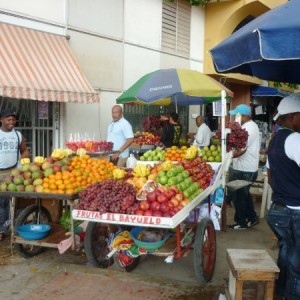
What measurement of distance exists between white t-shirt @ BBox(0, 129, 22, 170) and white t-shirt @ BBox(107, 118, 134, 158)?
2.44 meters

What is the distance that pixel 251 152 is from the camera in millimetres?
6707

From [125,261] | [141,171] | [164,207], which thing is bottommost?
[125,261]

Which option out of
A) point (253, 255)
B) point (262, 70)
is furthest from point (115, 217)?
point (262, 70)

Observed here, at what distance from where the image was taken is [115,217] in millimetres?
3984

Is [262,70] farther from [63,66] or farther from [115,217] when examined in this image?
[63,66]

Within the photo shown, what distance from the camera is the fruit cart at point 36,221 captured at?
466 centimetres

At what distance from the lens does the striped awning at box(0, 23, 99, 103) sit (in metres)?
7.09

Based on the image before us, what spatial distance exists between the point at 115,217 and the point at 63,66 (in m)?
5.17

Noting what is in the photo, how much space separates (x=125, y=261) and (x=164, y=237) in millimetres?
608

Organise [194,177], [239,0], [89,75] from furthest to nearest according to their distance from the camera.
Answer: [239,0] < [89,75] < [194,177]

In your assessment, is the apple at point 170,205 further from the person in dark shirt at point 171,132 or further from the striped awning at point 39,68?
the person in dark shirt at point 171,132

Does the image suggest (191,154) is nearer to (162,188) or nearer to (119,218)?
(162,188)

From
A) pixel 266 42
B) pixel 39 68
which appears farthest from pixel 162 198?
pixel 39 68

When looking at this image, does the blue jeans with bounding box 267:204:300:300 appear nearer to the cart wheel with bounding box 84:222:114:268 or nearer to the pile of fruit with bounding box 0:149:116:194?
the cart wheel with bounding box 84:222:114:268
